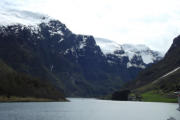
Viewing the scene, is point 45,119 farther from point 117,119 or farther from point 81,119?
point 117,119

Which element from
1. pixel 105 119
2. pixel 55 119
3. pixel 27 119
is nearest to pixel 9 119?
pixel 27 119

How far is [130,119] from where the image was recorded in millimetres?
133750

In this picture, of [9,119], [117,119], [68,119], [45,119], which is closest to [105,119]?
[117,119]

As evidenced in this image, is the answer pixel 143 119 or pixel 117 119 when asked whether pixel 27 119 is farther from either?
pixel 143 119

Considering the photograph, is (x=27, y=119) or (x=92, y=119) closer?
(x=27, y=119)

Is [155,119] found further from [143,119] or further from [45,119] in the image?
[45,119]

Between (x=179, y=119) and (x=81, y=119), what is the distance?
33.2 metres

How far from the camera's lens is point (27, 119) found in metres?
124

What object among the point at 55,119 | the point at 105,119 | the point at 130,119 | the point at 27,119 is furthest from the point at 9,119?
the point at 130,119

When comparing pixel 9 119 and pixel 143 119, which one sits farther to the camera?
pixel 143 119

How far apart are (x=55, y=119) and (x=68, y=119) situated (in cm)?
470

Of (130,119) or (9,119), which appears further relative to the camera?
(130,119)

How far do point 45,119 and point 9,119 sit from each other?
41.7 ft

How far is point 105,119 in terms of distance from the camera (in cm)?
13362
